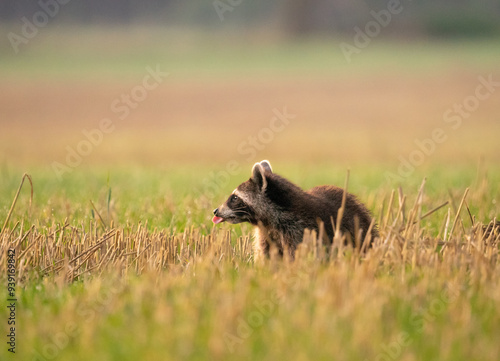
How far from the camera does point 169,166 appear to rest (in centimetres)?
1994

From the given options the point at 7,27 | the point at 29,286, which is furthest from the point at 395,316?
the point at 7,27

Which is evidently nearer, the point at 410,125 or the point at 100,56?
→ the point at 410,125

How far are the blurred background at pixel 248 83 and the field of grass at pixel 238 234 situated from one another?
241mm

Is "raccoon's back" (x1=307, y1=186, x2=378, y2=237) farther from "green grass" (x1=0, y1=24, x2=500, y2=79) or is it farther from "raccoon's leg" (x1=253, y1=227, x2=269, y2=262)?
"green grass" (x1=0, y1=24, x2=500, y2=79)

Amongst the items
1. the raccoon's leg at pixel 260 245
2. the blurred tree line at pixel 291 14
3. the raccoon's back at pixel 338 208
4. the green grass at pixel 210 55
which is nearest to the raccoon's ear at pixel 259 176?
the raccoon's leg at pixel 260 245

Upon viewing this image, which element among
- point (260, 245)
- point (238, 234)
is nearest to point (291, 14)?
point (238, 234)

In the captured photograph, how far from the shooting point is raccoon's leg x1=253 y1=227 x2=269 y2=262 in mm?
7539

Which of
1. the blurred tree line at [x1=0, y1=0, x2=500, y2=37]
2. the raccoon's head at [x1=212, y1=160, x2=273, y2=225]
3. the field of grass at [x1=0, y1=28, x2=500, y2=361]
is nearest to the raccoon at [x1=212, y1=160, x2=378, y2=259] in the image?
the raccoon's head at [x1=212, y1=160, x2=273, y2=225]

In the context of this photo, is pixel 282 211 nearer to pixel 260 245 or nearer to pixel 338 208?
pixel 260 245

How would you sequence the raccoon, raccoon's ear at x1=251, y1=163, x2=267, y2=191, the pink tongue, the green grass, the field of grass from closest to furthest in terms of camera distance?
the field of grass → the raccoon → raccoon's ear at x1=251, y1=163, x2=267, y2=191 → the pink tongue → the green grass

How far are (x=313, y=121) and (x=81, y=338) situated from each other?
2691cm

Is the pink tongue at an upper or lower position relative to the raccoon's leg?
upper

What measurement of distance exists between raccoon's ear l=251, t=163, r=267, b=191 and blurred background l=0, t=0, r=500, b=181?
8.01 m

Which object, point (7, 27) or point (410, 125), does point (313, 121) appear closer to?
point (410, 125)
